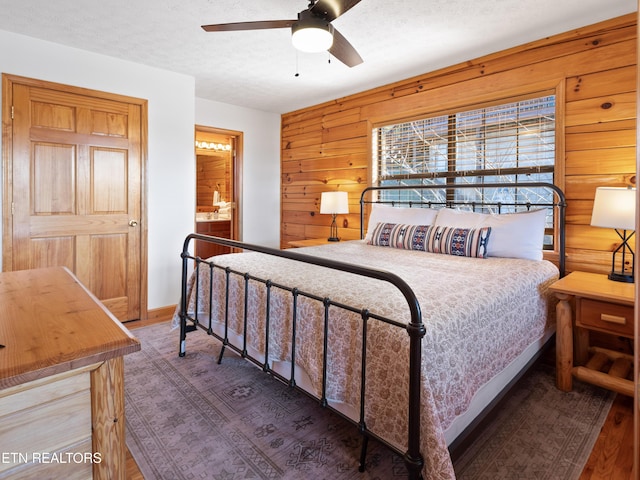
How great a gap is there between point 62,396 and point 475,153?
3.35m

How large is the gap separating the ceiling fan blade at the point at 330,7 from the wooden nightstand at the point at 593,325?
1956 mm

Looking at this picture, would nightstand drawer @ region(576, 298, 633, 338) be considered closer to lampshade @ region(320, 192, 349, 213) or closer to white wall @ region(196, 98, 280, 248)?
lampshade @ region(320, 192, 349, 213)

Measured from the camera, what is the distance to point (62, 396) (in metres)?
0.77

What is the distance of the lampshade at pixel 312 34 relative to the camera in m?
1.96

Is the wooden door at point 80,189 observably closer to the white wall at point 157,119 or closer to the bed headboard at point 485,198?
the white wall at point 157,119

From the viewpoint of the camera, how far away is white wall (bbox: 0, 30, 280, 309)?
9.42 ft

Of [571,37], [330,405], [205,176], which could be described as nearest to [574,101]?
[571,37]

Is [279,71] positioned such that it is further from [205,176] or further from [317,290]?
[205,176]

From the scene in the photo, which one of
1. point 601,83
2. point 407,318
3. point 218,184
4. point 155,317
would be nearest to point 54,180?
point 155,317

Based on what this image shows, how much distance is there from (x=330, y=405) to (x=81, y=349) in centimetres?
109

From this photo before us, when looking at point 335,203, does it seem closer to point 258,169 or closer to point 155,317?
point 258,169

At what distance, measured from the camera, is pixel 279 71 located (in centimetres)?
356

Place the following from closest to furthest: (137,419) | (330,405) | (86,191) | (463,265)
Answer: (330,405)
(137,419)
(463,265)
(86,191)

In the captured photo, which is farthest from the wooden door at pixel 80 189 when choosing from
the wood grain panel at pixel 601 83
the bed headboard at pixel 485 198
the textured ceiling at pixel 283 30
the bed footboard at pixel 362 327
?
the wood grain panel at pixel 601 83
